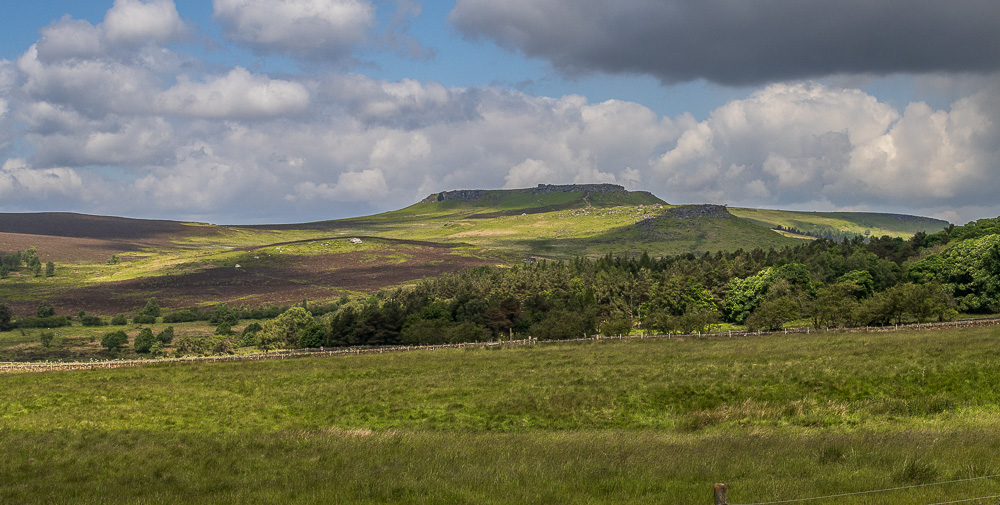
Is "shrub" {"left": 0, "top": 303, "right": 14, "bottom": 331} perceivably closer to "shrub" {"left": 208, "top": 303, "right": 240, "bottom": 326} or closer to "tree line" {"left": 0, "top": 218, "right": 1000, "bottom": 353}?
"shrub" {"left": 208, "top": 303, "right": 240, "bottom": 326}

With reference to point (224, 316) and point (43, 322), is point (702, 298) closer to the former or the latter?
point (224, 316)

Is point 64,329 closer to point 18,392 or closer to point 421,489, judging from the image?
point 18,392

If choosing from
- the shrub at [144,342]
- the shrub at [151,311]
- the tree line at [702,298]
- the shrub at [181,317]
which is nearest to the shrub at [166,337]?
the shrub at [144,342]

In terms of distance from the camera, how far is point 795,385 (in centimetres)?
3556

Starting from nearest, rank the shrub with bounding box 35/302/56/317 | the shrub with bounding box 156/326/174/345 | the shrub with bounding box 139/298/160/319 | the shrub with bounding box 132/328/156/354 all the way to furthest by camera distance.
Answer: the shrub with bounding box 132/328/156/354
the shrub with bounding box 156/326/174/345
the shrub with bounding box 35/302/56/317
the shrub with bounding box 139/298/160/319

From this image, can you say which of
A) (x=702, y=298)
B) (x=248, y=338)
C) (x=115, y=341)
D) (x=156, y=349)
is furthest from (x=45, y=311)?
(x=702, y=298)

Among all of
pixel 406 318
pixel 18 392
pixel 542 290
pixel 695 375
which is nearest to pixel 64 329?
pixel 406 318

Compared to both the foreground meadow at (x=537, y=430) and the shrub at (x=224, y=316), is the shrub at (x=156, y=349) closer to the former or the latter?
the shrub at (x=224, y=316)

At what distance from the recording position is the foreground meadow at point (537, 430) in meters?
16.3

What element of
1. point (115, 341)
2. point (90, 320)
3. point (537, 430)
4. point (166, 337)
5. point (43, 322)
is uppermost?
point (537, 430)

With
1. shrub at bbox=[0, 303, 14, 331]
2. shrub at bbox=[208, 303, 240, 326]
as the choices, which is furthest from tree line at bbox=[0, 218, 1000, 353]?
shrub at bbox=[0, 303, 14, 331]

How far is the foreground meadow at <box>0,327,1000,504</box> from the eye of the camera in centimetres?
1633

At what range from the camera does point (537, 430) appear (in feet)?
99.1

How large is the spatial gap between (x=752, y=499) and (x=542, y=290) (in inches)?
5234
